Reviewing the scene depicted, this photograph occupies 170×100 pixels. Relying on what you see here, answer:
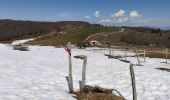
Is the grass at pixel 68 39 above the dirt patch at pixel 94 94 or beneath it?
beneath

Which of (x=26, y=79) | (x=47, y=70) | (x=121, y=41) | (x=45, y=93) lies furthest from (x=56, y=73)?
(x=121, y=41)

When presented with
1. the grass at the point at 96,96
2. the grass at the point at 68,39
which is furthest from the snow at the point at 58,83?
the grass at the point at 68,39

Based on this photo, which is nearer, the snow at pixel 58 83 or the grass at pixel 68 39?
the snow at pixel 58 83

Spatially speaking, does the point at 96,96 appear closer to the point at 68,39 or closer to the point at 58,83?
the point at 58,83

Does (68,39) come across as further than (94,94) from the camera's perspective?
Yes

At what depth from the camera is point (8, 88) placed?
1518 cm

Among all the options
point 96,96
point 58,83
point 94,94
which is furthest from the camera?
point 58,83

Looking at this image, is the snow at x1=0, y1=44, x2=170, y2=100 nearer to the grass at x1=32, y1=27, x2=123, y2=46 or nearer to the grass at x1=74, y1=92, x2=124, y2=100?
the grass at x1=74, y1=92, x2=124, y2=100

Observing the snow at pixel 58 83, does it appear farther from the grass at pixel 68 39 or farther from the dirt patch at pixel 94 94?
the grass at pixel 68 39

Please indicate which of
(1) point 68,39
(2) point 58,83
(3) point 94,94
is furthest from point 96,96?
(1) point 68,39

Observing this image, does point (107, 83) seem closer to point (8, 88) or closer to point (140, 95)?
point (140, 95)

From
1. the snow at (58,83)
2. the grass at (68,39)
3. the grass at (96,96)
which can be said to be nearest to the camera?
the snow at (58,83)

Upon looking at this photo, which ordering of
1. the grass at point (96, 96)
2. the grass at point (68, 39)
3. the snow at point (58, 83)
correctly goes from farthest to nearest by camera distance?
the grass at point (68, 39) → the grass at point (96, 96) → the snow at point (58, 83)

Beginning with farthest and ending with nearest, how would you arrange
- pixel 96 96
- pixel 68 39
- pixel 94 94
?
pixel 68 39, pixel 94 94, pixel 96 96
